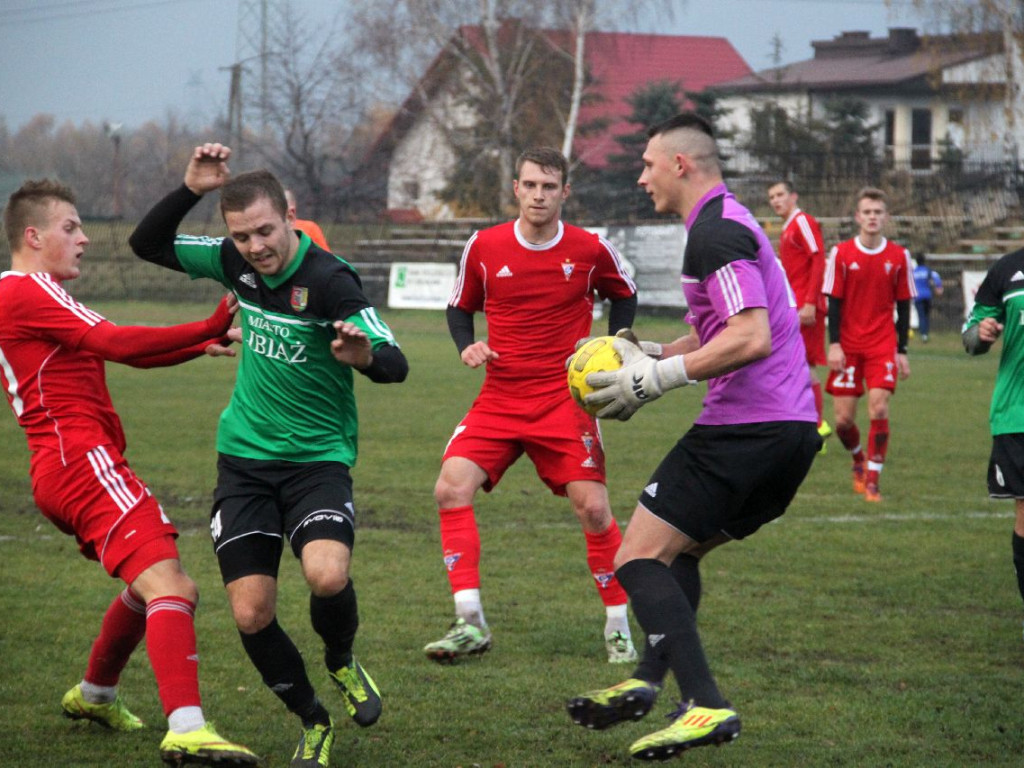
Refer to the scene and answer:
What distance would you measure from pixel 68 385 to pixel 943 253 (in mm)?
28602

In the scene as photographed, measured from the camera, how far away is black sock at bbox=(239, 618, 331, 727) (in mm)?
4383

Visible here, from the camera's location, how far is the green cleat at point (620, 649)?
570 cm

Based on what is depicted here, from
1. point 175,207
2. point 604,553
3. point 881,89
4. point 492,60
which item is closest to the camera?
point 175,207

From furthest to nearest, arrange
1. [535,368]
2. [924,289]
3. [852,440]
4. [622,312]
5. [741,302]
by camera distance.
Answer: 1. [924,289]
2. [852,440]
3. [622,312]
4. [535,368]
5. [741,302]

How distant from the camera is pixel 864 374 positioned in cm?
1031

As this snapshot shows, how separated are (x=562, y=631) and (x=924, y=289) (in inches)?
851

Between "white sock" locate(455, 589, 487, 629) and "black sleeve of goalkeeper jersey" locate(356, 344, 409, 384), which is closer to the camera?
"black sleeve of goalkeeper jersey" locate(356, 344, 409, 384)

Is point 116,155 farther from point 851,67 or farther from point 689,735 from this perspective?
point 689,735

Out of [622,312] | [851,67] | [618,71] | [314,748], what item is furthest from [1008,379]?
[618,71]

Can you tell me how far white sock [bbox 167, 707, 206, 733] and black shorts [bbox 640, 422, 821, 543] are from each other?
158 centimetres

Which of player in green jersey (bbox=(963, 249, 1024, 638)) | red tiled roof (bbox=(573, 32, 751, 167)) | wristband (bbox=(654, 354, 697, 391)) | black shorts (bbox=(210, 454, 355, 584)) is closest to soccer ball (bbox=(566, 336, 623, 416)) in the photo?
wristband (bbox=(654, 354, 697, 391))

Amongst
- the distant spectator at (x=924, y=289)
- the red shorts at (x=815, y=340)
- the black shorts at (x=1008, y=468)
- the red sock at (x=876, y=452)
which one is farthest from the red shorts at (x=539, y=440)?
the distant spectator at (x=924, y=289)

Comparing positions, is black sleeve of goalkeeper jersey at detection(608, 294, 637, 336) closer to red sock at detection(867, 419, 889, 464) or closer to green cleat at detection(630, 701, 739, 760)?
green cleat at detection(630, 701, 739, 760)

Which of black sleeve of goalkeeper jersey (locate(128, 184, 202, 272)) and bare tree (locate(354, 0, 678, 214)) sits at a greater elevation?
bare tree (locate(354, 0, 678, 214))
